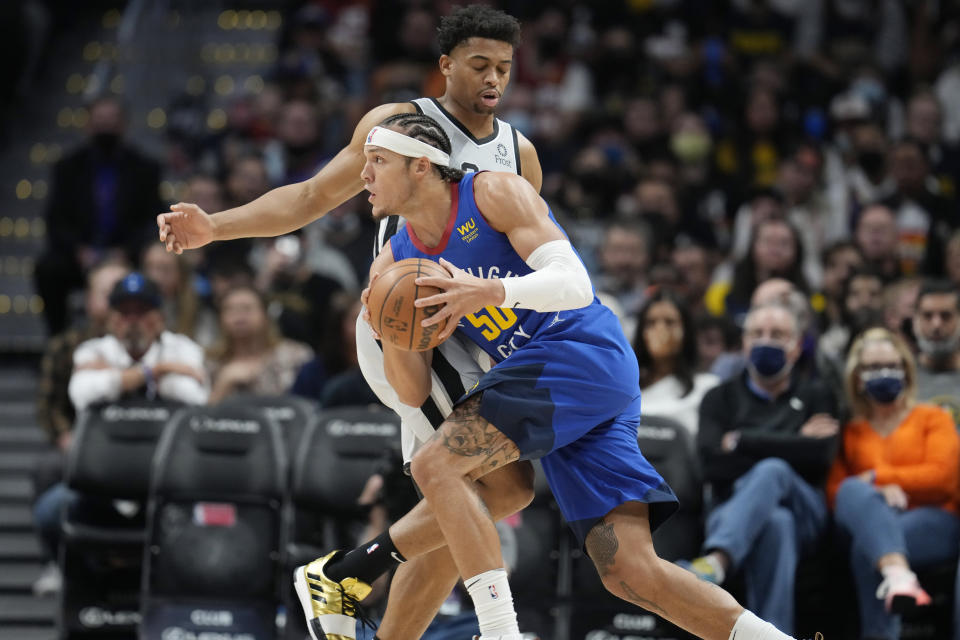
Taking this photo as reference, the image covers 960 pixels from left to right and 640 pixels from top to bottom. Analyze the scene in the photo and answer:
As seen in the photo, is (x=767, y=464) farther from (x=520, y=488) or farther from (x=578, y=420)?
(x=578, y=420)

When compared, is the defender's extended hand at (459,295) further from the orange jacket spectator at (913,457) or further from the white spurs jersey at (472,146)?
the orange jacket spectator at (913,457)

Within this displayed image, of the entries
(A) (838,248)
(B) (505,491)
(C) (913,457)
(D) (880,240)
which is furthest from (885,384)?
(B) (505,491)

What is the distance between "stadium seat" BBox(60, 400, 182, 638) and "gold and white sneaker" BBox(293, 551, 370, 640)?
252 cm

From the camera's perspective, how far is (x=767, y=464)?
20.0ft

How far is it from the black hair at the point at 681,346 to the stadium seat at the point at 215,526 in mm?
2031

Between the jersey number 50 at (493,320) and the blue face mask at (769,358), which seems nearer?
the jersey number 50 at (493,320)

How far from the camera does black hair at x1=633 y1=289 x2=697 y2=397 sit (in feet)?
22.8

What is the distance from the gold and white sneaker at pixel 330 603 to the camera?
4.63 meters

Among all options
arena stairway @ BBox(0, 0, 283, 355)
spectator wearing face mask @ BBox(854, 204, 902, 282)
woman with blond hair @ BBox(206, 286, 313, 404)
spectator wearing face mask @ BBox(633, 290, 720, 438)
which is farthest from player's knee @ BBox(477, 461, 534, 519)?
arena stairway @ BBox(0, 0, 283, 355)

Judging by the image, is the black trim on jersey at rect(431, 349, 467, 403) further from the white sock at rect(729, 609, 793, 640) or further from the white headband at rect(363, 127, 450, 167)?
the white sock at rect(729, 609, 793, 640)

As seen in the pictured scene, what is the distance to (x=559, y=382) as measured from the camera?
4258 mm

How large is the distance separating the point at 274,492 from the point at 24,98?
25.1 ft

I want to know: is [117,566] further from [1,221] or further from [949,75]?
[949,75]

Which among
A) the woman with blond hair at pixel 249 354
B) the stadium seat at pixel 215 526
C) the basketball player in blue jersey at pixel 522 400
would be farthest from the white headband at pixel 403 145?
the woman with blond hair at pixel 249 354
